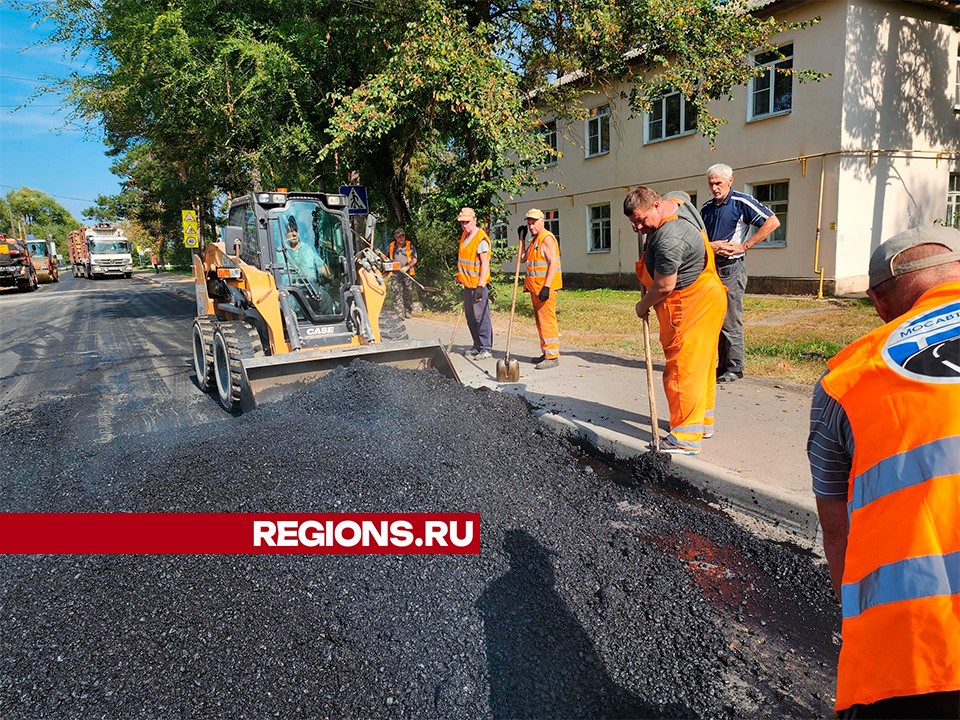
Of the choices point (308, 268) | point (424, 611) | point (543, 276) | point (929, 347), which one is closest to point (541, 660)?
point (424, 611)

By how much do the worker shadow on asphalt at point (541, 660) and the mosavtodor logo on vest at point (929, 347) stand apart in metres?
1.55

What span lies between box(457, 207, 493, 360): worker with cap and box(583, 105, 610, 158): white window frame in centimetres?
1292

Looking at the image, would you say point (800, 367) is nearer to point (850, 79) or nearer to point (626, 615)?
point (626, 615)

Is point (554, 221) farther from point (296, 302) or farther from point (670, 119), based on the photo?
point (296, 302)

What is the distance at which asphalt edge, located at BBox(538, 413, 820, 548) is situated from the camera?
3.55 metres

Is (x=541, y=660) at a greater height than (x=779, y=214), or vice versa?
(x=779, y=214)

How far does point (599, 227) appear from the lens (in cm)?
2059

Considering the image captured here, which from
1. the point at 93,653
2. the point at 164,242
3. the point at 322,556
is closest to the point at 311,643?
the point at 322,556

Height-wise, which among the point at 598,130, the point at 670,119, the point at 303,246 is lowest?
the point at 303,246

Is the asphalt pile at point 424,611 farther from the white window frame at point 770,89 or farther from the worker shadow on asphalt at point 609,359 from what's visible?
the white window frame at point 770,89

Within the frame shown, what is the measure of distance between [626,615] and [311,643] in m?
1.32

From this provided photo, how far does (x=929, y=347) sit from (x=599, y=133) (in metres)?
20.2

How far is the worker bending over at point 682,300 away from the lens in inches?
165

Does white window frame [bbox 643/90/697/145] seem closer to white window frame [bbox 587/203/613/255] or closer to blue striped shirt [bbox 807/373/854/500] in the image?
white window frame [bbox 587/203/613/255]
